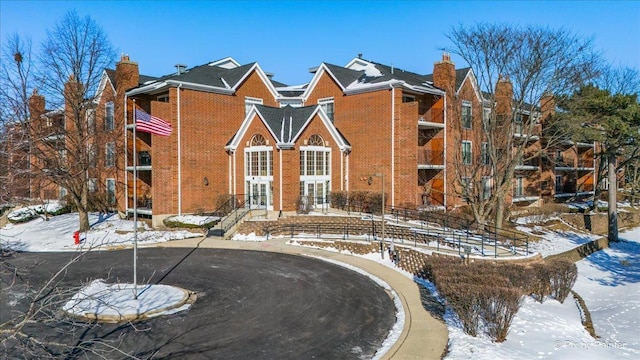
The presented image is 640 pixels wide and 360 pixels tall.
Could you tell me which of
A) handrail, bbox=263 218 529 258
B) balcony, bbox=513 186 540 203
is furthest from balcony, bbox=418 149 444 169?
balcony, bbox=513 186 540 203

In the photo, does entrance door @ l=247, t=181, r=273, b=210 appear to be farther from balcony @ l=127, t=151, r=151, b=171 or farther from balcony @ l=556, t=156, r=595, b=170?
balcony @ l=556, t=156, r=595, b=170

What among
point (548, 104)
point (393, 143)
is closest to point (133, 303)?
point (393, 143)

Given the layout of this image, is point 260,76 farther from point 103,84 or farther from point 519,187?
point 519,187

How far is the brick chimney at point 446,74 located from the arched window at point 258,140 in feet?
46.3

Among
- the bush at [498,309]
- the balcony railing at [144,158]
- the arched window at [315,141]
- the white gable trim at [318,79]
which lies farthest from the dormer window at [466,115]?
the bush at [498,309]

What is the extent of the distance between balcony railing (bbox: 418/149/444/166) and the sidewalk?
1326cm

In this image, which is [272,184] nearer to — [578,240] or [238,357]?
[238,357]

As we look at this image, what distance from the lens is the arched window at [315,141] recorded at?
31.1 metres

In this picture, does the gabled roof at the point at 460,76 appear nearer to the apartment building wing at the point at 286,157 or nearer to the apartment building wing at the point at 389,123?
the apartment building wing at the point at 389,123

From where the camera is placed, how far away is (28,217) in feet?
116

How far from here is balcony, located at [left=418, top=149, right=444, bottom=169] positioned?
107 ft

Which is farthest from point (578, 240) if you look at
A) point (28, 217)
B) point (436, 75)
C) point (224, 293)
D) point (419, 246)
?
point (28, 217)

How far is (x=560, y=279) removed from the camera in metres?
16.4

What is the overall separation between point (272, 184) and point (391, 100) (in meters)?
10.2
